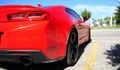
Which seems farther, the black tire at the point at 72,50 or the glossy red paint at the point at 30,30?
the black tire at the point at 72,50

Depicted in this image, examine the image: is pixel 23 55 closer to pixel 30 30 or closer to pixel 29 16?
pixel 30 30

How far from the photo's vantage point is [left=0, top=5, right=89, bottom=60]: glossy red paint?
3.97 meters

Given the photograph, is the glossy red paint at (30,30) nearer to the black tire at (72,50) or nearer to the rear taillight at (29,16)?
the rear taillight at (29,16)

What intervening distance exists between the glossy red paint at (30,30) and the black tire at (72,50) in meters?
0.50

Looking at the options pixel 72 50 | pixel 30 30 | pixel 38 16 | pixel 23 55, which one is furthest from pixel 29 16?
pixel 72 50

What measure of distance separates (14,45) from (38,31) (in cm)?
48

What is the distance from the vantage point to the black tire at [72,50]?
4.92 meters

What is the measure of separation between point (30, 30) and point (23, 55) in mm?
430

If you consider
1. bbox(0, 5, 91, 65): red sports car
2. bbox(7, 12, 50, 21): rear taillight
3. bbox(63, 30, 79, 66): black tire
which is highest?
bbox(7, 12, 50, 21): rear taillight

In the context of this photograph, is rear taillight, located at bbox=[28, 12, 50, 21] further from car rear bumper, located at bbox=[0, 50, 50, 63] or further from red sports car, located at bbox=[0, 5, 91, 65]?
car rear bumper, located at bbox=[0, 50, 50, 63]

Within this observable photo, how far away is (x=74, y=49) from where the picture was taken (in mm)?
5520

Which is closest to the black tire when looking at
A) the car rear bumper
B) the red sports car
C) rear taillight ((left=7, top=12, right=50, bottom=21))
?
the red sports car

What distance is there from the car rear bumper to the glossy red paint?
0.17 ft

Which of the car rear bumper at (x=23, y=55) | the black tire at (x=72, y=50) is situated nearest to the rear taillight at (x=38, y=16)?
the car rear bumper at (x=23, y=55)
